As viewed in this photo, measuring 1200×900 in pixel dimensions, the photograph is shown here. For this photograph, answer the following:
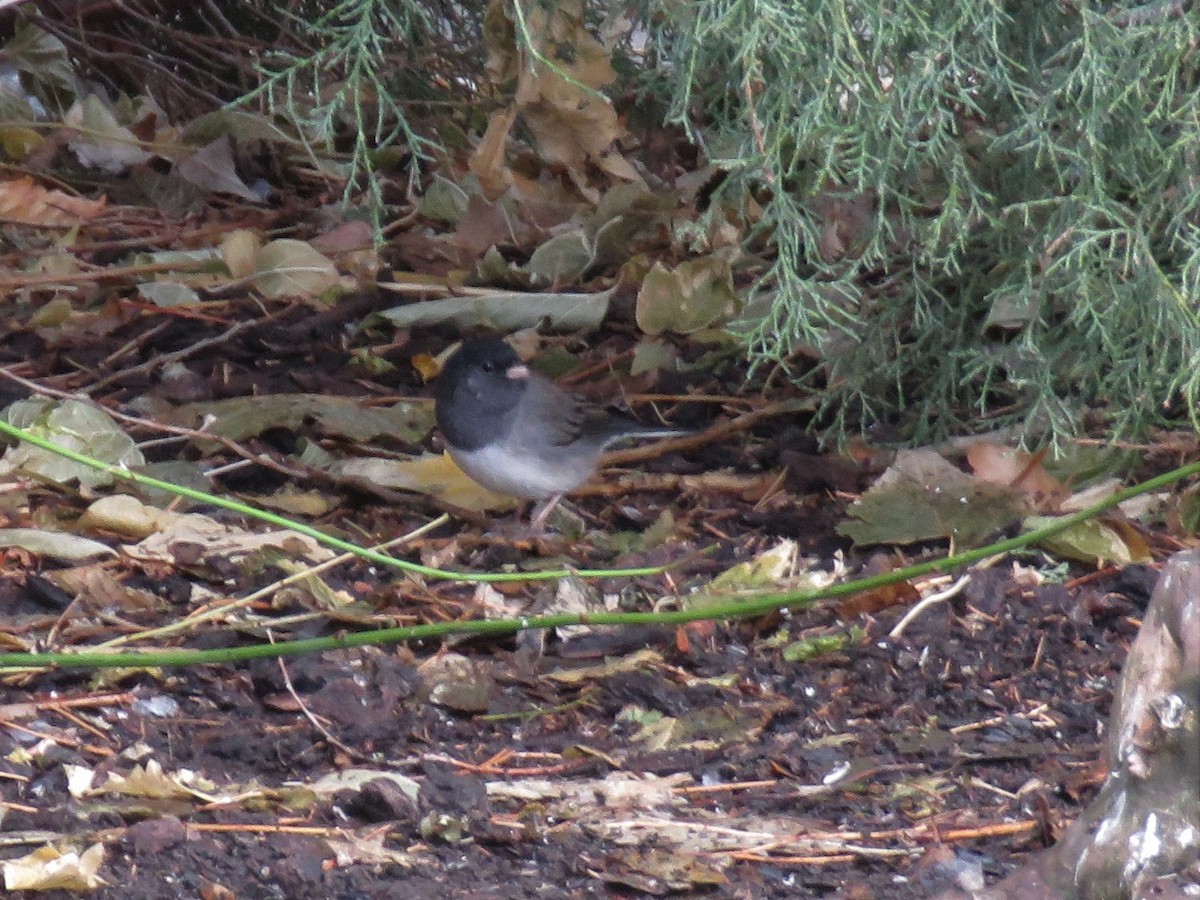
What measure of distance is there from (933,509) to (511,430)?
1.02 m

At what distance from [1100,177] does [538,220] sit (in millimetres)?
1805

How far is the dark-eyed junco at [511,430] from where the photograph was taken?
11.4 feet

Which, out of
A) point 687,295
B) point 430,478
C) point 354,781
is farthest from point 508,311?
point 354,781

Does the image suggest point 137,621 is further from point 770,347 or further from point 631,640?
point 770,347

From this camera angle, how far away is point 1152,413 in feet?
9.91

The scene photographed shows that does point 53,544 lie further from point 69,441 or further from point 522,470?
point 522,470

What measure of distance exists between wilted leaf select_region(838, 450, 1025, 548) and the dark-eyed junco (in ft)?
2.10

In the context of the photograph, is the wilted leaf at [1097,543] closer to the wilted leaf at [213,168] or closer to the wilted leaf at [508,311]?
the wilted leaf at [508,311]

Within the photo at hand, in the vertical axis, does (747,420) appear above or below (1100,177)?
below

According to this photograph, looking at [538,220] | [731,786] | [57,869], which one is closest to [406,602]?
[731,786]

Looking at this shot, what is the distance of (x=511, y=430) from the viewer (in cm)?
357

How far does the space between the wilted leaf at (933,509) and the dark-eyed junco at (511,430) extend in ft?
2.10

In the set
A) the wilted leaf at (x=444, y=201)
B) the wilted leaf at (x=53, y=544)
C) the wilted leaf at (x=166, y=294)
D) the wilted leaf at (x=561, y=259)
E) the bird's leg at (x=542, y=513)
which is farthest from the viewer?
the wilted leaf at (x=444, y=201)

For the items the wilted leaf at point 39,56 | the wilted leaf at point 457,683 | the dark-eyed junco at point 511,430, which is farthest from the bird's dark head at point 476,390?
the wilted leaf at point 39,56
